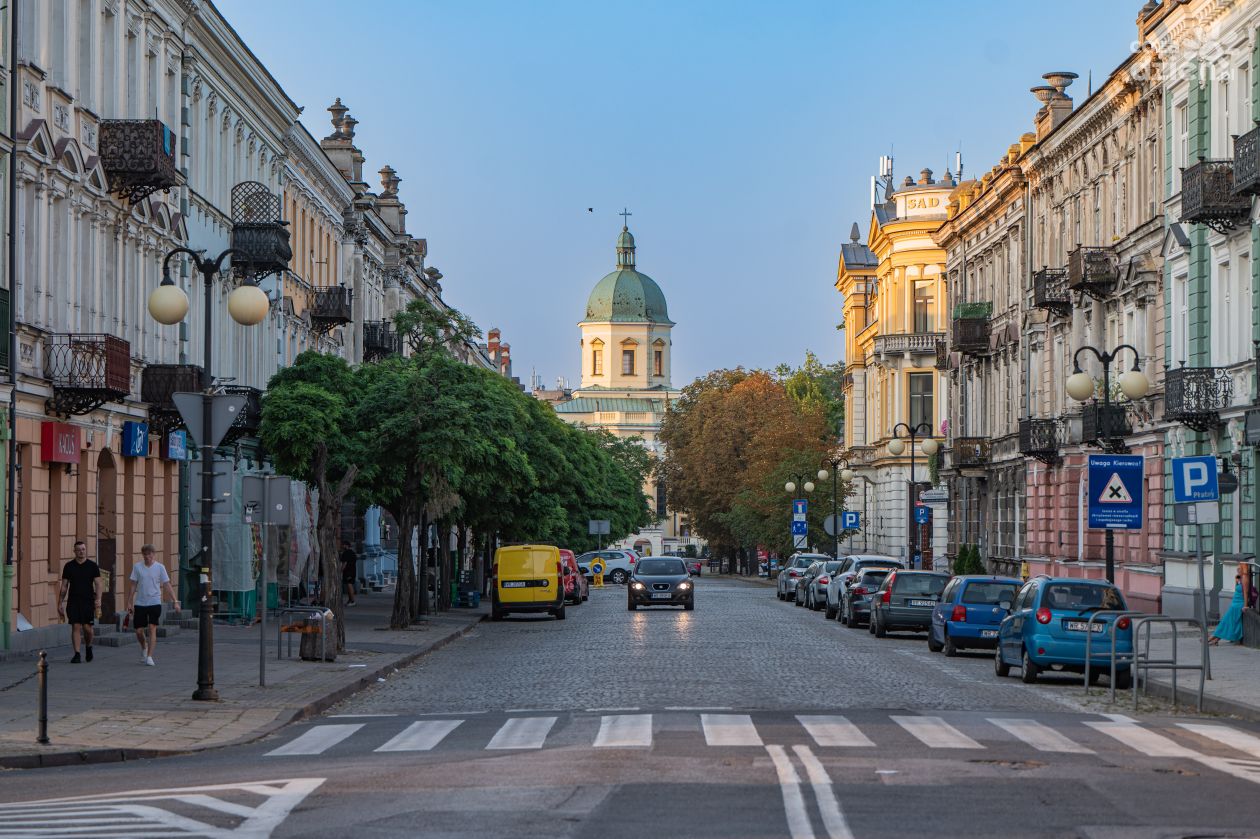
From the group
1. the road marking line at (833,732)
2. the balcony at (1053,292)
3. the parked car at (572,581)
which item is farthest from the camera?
the parked car at (572,581)

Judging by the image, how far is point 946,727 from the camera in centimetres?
1862

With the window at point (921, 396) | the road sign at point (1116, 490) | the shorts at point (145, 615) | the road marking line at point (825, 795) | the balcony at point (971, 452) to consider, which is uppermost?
the window at point (921, 396)

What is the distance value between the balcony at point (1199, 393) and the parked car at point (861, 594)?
7392mm

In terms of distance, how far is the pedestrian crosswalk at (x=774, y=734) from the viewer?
1669cm

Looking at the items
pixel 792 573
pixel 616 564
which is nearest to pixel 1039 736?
pixel 792 573

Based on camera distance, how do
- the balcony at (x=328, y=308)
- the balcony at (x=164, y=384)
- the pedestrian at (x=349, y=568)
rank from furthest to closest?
the balcony at (x=328, y=308), the pedestrian at (x=349, y=568), the balcony at (x=164, y=384)

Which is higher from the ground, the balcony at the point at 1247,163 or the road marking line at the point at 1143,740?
the balcony at the point at 1247,163

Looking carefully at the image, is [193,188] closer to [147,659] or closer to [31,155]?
[31,155]

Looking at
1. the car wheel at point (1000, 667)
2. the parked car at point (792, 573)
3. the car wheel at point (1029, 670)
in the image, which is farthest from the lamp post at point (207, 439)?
the parked car at point (792, 573)

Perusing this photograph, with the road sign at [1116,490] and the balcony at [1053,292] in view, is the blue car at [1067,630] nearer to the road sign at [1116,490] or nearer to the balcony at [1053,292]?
the road sign at [1116,490]

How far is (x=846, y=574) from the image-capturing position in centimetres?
4756


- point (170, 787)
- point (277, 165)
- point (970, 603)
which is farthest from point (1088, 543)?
point (170, 787)

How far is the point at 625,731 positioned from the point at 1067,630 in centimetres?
943

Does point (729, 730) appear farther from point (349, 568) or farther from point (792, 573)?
point (792, 573)
